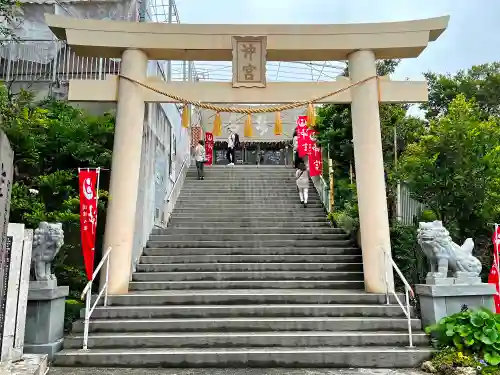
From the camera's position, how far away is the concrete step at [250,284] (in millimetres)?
7785

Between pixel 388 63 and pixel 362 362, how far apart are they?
14.3 metres

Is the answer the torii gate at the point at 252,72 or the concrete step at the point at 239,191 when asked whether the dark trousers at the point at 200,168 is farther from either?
the torii gate at the point at 252,72

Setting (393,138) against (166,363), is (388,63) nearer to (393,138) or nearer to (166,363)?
(393,138)

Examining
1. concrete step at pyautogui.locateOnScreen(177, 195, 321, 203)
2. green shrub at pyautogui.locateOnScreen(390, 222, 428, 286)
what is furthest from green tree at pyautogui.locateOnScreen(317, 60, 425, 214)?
green shrub at pyautogui.locateOnScreen(390, 222, 428, 286)

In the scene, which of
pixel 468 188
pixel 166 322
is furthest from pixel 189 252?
pixel 468 188

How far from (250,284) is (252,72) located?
151 inches

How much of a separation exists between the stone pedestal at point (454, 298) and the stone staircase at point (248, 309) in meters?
0.38

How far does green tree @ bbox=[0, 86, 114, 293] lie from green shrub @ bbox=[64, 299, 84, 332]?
784 millimetres

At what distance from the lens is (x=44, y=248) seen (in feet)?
19.1

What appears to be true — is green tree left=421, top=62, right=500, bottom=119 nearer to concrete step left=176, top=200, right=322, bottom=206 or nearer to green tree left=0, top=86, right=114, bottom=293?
concrete step left=176, top=200, right=322, bottom=206

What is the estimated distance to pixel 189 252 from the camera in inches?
362

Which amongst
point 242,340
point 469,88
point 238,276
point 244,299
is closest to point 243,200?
point 238,276

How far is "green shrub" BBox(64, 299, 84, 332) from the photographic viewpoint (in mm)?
6711

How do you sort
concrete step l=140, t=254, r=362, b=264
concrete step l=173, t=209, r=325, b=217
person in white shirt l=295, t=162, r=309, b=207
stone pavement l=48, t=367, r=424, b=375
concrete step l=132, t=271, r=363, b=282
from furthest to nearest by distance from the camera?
1. person in white shirt l=295, t=162, r=309, b=207
2. concrete step l=173, t=209, r=325, b=217
3. concrete step l=140, t=254, r=362, b=264
4. concrete step l=132, t=271, r=363, b=282
5. stone pavement l=48, t=367, r=424, b=375
